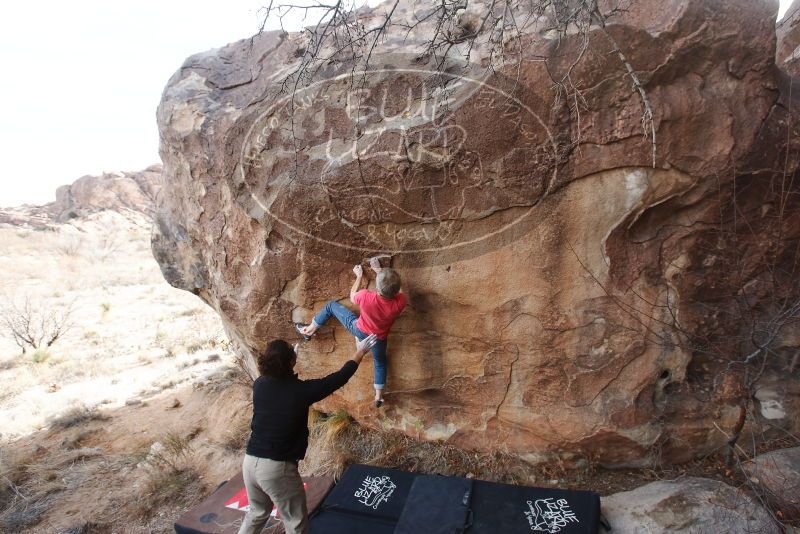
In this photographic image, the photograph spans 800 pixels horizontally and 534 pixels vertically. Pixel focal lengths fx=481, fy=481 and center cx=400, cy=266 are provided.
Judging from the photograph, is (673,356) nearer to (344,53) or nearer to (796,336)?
(796,336)

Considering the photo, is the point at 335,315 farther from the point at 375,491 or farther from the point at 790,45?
the point at 790,45

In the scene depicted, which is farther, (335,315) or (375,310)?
(335,315)

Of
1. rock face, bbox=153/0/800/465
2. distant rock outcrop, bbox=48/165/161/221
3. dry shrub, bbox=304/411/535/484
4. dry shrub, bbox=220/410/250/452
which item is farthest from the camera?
distant rock outcrop, bbox=48/165/161/221

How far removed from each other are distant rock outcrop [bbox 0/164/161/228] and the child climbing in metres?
26.6

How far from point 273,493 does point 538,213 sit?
209cm

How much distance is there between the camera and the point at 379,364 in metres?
3.35

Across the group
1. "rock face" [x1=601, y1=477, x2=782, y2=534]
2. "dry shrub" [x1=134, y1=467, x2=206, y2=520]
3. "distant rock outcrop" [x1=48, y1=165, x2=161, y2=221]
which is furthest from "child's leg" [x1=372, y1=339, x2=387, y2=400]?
"distant rock outcrop" [x1=48, y1=165, x2=161, y2=221]

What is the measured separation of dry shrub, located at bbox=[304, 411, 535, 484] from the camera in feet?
10.9

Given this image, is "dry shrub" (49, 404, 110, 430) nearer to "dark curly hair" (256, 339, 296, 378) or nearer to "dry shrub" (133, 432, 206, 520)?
"dry shrub" (133, 432, 206, 520)

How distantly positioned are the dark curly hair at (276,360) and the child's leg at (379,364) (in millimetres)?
926

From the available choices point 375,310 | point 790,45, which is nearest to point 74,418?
point 375,310

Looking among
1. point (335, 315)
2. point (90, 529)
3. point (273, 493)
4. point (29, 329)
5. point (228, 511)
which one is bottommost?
point (90, 529)

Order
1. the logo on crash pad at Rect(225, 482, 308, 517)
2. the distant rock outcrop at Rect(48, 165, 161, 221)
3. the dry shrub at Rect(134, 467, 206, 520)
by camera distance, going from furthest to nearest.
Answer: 1. the distant rock outcrop at Rect(48, 165, 161, 221)
2. the dry shrub at Rect(134, 467, 206, 520)
3. the logo on crash pad at Rect(225, 482, 308, 517)

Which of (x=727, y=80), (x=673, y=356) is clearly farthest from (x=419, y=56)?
(x=673, y=356)
